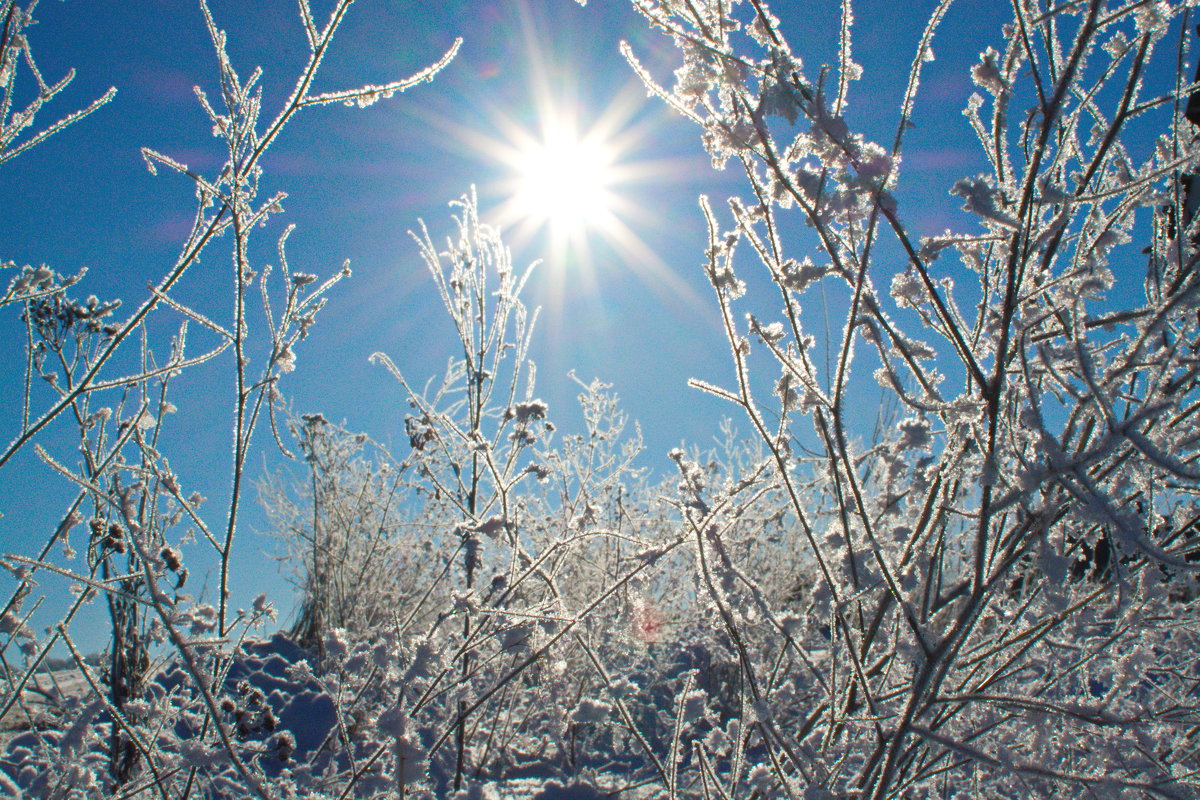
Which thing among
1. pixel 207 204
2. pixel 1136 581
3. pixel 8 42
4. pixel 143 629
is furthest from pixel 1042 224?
pixel 143 629

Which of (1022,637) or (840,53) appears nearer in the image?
(840,53)

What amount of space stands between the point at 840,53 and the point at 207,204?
142 cm

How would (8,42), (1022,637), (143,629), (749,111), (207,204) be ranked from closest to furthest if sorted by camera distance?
(749,111), (1022,637), (8,42), (207,204), (143,629)

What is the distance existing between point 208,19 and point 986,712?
2.27 metres

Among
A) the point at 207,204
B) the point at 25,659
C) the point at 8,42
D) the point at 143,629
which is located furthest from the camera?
the point at 143,629

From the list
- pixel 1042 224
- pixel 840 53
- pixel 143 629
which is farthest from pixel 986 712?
pixel 143 629

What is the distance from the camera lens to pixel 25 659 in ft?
5.67

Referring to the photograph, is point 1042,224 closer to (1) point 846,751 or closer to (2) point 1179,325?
(2) point 1179,325

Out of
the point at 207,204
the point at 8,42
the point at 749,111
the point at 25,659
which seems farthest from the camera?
the point at 25,659

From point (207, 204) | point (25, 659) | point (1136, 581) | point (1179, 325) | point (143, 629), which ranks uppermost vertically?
point (207, 204)

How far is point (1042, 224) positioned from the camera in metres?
1.16

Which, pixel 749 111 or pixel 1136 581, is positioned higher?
pixel 749 111

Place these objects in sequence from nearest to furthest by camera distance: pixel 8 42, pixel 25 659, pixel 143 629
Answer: pixel 8 42 < pixel 25 659 < pixel 143 629

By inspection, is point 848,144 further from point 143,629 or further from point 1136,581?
point 143,629
